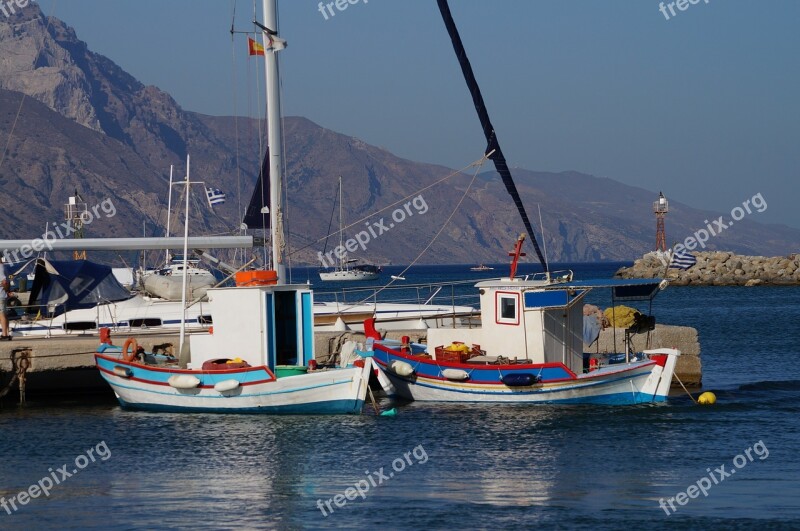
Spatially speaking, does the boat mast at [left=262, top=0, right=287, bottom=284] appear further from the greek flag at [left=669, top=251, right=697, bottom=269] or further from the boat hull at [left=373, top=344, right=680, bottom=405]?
the greek flag at [left=669, top=251, right=697, bottom=269]

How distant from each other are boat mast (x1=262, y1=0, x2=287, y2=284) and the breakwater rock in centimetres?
11125

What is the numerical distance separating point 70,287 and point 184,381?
12.5 meters

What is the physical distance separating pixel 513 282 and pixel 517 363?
2.45 m

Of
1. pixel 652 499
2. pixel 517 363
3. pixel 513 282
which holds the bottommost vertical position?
pixel 652 499

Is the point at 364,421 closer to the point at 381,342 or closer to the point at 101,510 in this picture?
the point at 381,342

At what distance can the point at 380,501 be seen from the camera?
68.7ft


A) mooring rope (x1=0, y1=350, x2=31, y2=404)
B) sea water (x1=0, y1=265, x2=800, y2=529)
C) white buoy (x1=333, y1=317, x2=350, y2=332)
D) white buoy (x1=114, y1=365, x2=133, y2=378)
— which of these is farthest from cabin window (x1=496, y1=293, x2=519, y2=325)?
mooring rope (x1=0, y1=350, x2=31, y2=404)

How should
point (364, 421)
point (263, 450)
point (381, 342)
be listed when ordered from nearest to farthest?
point (263, 450)
point (364, 421)
point (381, 342)

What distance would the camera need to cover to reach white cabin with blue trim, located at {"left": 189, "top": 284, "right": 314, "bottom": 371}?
29953 mm

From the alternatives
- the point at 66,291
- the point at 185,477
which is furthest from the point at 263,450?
the point at 66,291

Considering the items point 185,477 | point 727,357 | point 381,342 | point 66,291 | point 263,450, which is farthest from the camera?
point 727,357

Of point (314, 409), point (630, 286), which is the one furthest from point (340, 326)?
point (630, 286)

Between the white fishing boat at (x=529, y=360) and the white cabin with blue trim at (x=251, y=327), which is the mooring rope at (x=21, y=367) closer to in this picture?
the white cabin with blue trim at (x=251, y=327)

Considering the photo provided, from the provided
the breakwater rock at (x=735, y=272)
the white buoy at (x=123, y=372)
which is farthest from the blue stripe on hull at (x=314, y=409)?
the breakwater rock at (x=735, y=272)
